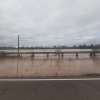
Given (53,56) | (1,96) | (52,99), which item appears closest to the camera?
A: (52,99)

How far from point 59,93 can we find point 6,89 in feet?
5.13

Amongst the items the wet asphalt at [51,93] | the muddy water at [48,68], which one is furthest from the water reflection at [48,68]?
the wet asphalt at [51,93]

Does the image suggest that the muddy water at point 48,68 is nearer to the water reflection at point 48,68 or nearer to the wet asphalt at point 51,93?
the water reflection at point 48,68

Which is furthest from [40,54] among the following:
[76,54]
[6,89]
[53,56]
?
[6,89]

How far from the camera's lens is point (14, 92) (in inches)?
143

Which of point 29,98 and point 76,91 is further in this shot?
point 76,91

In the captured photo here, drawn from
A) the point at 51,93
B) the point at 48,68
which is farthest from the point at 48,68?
the point at 51,93

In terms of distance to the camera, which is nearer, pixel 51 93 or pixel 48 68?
pixel 51 93

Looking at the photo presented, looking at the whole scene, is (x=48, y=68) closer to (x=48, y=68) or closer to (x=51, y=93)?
(x=48, y=68)

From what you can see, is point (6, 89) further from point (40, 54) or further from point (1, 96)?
point (40, 54)

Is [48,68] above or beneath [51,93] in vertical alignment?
beneath

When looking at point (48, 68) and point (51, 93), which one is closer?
point (51, 93)

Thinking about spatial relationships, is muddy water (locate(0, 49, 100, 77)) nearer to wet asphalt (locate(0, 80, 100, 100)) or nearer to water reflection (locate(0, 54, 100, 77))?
water reflection (locate(0, 54, 100, 77))

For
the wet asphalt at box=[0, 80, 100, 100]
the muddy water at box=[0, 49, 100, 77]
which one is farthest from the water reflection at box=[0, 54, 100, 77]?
the wet asphalt at box=[0, 80, 100, 100]
